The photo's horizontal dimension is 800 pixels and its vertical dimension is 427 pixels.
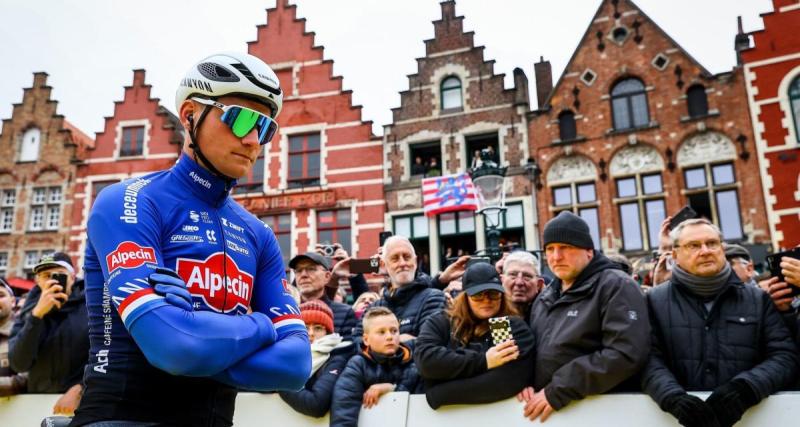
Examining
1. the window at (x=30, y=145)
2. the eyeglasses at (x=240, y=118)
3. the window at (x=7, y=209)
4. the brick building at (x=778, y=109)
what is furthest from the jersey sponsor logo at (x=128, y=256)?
the window at (x=30, y=145)

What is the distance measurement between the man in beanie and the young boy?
1.01m

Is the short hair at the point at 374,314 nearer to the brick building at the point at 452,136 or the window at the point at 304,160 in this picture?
the brick building at the point at 452,136

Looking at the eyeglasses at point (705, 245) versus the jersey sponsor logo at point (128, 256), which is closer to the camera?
the jersey sponsor logo at point (128, 256)

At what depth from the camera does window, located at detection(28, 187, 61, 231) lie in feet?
67.8

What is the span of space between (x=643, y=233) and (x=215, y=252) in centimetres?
1590

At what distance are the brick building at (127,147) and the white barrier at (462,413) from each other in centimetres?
1718

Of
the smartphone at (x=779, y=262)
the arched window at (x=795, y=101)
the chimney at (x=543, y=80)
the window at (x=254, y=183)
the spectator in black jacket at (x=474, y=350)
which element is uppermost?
the chimney at (x=543, y=80)

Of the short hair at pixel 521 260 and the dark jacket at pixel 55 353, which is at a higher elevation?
the short hair at pixel 521 260

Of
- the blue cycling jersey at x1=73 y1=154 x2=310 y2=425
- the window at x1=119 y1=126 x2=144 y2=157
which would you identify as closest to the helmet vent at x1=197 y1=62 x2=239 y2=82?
the blue cycling jersey at x1=73 y1=154 x2=310 y2=425

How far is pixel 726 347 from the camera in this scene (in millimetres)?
3309

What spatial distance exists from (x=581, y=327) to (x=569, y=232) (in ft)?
2.15

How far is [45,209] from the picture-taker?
2078cm

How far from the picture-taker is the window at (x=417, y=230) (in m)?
17.8

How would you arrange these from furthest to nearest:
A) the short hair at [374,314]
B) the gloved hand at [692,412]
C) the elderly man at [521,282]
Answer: the elderly man at [521,282] → the short hair at [374,314] → the gloved hand at [692,412]
